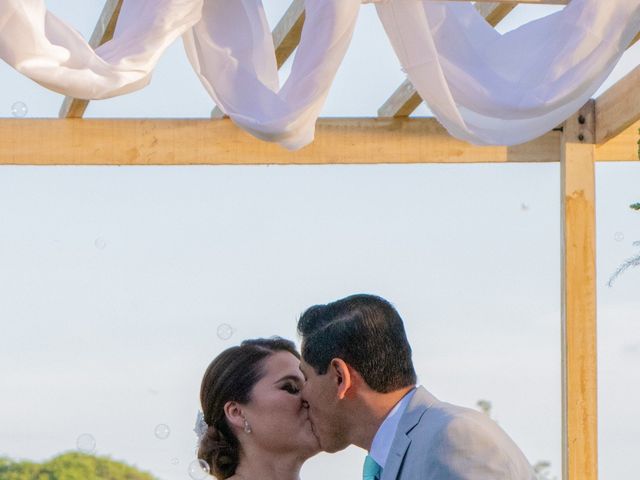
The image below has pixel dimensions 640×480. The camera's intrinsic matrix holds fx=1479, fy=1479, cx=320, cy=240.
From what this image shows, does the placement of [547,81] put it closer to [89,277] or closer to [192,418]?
[192,418]

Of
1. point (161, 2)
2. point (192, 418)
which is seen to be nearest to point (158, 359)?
point (192, 418)

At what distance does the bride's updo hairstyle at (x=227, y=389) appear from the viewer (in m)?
4.13

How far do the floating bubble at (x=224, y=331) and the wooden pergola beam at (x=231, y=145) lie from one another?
1453 millimetres

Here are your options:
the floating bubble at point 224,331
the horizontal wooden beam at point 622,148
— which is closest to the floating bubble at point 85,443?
the floating bubble at point 224,331

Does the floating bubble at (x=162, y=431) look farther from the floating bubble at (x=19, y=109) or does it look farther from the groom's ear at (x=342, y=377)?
the groom's ear at (x=342, y=377)

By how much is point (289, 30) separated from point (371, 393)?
2364mm

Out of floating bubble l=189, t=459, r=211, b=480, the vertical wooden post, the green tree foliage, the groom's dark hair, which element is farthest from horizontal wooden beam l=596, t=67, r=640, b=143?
the green tree foliage

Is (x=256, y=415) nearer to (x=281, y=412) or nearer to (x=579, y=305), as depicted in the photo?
(x=281, y=412)

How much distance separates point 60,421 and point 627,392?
8.20 ft

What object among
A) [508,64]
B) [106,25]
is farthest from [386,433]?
[106,25]

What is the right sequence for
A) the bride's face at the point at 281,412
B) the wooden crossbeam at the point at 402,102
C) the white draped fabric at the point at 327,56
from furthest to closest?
the wooden crossbeam at the point at 402,102
the bride's face at the point at 281,412
the white draped fabric at the point at 327,56

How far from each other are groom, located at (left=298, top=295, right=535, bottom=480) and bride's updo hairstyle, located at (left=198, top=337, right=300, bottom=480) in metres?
0.60

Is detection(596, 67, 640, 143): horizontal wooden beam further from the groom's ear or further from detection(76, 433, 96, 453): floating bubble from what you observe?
the groom's ear

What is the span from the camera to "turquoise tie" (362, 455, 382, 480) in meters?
3.42
